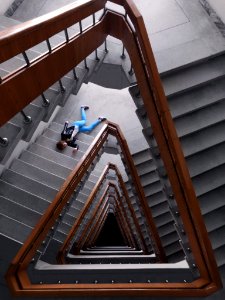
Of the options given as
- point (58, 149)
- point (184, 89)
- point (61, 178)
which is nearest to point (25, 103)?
point (184, 89)

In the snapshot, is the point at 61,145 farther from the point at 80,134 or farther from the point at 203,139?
the point at 203,139

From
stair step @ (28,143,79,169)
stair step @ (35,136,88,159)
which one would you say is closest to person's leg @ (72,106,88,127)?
stair step @ (35,136,88,159)

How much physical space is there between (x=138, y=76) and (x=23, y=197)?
11.4ft

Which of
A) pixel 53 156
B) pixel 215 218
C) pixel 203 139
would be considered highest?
pixel 203 139

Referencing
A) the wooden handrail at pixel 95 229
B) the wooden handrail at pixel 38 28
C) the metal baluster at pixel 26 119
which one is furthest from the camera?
the wooden handrail at pixel 95 229

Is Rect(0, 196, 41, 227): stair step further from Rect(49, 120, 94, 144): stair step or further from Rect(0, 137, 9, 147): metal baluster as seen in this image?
Rect(49, 120, 94, 144): stair step

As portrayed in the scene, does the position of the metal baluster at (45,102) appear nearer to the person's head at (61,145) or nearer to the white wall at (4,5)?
the white wall at (4,5)

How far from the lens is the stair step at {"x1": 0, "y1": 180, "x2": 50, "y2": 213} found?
20.4ft

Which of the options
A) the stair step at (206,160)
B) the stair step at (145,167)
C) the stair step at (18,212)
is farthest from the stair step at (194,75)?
the stair step at (145,167)

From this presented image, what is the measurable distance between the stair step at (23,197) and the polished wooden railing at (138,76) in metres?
1.47

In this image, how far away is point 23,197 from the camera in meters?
6.26

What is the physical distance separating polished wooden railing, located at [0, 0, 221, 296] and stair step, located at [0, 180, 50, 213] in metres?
1.47

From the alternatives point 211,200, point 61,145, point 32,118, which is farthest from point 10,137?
point 61,145

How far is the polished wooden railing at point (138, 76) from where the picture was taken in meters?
3.12
